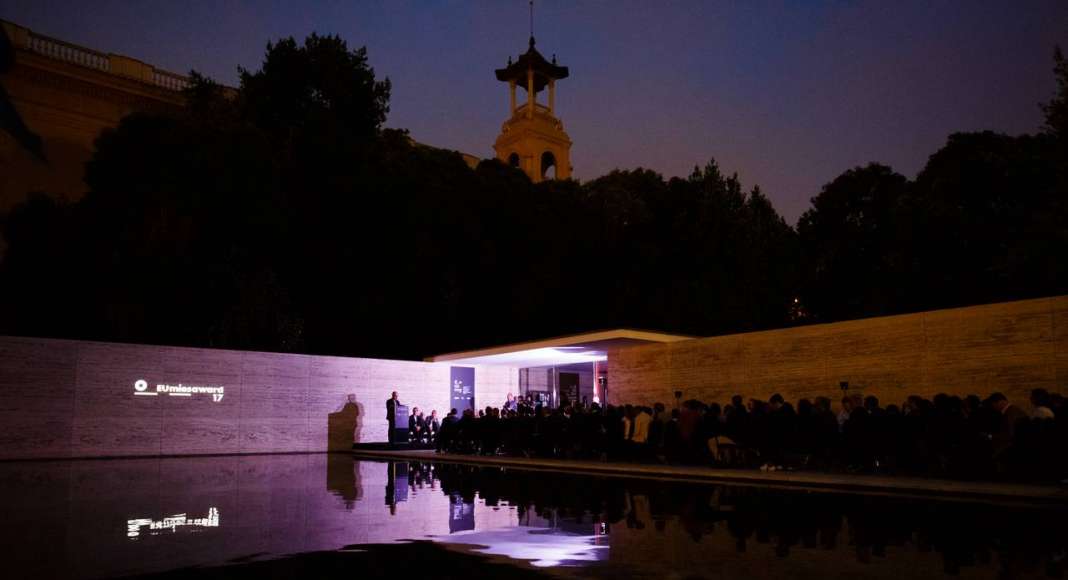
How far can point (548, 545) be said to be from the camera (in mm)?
7195

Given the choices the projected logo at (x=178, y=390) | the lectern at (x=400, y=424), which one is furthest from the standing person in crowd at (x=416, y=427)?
the projected logo at (x=178, y=390)

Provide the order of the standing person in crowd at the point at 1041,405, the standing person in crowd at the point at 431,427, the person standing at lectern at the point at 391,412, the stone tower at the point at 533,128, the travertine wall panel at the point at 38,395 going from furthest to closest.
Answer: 1. the stone tower at the point at 533,128
2. the standing person in crowd at the point at 431,427
3. the person standing at lectern at the point at 391,412
4. the travertine wall panel at the point at 38,395
5. the standing person in crowd at the point at 1041,405

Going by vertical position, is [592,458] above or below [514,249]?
below

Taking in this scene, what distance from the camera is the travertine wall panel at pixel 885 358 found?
13.6 metres

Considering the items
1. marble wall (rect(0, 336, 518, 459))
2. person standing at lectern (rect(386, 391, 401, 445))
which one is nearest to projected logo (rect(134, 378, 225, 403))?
marble wall (rect(0, 336, 518, 459))

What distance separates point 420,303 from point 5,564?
24596 mm

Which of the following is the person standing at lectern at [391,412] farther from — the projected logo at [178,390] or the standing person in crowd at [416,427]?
the projected logo at [178,390]

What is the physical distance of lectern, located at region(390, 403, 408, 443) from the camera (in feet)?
78.6

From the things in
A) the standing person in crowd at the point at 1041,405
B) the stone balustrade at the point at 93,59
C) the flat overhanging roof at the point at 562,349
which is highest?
the stone balustrade at the point at 93,59

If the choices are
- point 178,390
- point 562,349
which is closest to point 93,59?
point 178,390

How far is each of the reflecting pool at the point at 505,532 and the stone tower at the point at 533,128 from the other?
1693 inches

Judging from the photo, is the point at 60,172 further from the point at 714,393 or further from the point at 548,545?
the point at 548,545

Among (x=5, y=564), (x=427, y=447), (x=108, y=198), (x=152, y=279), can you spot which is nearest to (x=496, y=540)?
(x=5, y=564)

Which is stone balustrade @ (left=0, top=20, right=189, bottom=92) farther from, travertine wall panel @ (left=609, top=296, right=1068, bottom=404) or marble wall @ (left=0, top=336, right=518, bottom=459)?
travertine wall panel @ (left=609, top=296, right=1068, bottom=404)
